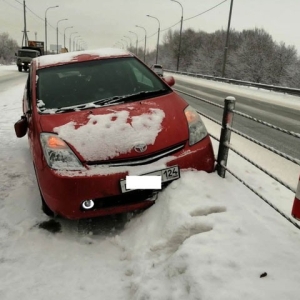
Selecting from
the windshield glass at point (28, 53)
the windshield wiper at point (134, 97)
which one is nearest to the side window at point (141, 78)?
the windshield wiper at point (134, 97)

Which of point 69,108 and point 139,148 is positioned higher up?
point 69,108

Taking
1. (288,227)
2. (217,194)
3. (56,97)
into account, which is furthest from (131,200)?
(56,97)

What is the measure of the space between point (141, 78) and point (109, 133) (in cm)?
161

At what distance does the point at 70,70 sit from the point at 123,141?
1.75 metres

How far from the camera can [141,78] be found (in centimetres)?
447

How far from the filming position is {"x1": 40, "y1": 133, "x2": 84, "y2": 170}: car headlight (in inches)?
117

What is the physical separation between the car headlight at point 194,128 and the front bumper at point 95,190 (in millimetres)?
186

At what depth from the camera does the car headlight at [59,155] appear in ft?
9.72

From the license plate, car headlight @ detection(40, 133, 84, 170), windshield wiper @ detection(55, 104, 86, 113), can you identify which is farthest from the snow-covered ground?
windshield wiper @ detection(55, 104, 86, 113)

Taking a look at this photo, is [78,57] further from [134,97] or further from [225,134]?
[225,134]

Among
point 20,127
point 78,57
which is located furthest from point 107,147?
point 78,57

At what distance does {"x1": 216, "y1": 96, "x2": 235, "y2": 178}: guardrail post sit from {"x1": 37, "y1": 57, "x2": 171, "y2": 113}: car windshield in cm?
82

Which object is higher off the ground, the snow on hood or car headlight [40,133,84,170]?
the snow on hood

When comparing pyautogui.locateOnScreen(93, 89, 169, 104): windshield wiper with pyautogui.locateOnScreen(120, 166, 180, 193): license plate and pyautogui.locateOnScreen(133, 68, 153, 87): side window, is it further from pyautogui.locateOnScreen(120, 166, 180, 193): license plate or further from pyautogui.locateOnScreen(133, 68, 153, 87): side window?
pyautogui.locateOnScreen(120, 166, 180, 193): license plate
